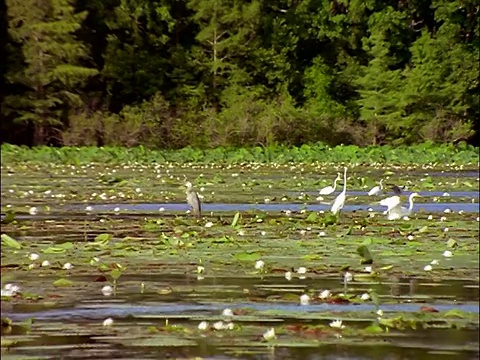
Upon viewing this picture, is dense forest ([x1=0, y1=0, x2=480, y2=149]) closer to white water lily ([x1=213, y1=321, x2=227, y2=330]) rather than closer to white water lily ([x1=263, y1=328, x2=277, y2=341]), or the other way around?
white water lily ([x1=213, y1=321, x2=227, y2=330])

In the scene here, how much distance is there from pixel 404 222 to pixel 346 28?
2758cm

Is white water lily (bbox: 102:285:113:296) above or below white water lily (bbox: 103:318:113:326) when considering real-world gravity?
above

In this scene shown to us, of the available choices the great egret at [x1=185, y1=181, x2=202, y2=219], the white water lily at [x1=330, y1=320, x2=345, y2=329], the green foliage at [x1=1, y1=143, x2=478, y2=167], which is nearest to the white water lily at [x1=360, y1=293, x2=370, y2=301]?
the white water lily at [x1=330, y1=320, x2=345, y2=329]

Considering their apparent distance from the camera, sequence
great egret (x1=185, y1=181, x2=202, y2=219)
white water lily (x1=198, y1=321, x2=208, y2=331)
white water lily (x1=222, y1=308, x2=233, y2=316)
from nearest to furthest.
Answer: white water lily (x1=198, y1=321, x2=208, y2=331)
white water lily (x1=222, y1=308, x2=233, y2=316)
great egret (x1=185, y1=181, x2=202, y2=219)

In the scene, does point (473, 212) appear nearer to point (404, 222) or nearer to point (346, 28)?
point (404, 222)

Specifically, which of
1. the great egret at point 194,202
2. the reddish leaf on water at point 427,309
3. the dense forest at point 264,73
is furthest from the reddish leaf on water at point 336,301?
the dense forest at point 264,73

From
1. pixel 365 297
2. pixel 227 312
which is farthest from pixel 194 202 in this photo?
pixel 227 312

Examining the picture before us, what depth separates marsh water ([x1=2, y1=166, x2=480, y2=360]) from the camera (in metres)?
6.26

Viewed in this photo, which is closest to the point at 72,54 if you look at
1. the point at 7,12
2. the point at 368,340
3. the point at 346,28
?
the point at 7,12

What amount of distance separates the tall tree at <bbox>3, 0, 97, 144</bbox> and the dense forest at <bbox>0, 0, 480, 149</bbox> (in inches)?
3.8

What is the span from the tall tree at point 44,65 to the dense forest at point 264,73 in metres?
0.10

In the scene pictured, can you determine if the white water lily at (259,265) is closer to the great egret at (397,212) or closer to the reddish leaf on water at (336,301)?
the reddish leaf on water at (336,301)

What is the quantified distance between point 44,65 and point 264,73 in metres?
8.97

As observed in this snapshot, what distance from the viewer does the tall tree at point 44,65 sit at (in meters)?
31.2
